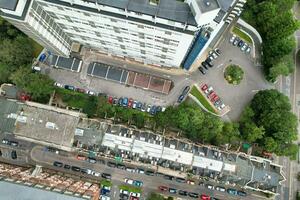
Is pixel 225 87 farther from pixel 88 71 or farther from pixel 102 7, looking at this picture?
pixel 102 7

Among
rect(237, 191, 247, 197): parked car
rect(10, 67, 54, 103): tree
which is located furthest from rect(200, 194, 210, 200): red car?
rect(10, 67, 54, 103): tree

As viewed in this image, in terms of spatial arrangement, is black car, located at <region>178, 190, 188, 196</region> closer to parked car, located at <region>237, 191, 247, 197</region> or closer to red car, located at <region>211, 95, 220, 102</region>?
parked car, located at <region>237, 191, 247, 197</region>

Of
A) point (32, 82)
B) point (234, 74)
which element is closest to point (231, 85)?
point (234, 74)

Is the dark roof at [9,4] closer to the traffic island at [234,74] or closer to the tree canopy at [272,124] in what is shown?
the traffic island at [234,74]

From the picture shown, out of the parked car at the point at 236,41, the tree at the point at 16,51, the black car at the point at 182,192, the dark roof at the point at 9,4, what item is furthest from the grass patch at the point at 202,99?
the dark roof at the point at 9,4

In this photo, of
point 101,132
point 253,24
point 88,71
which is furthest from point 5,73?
point 253,24
